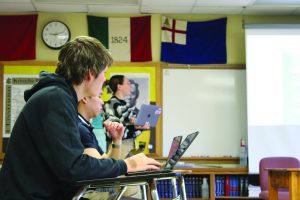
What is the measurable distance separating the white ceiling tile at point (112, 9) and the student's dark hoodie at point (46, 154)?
4255mm

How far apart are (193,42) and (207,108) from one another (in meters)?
0.91

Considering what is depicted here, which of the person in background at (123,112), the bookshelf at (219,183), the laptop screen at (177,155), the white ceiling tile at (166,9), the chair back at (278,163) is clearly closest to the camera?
the laptop screen at (177,155)

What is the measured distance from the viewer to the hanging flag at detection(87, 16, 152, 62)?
569 cm

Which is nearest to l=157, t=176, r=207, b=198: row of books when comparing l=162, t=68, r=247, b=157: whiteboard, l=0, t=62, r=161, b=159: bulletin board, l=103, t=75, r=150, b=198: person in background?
l=162, t=68, r=247, b=157: whiteboard

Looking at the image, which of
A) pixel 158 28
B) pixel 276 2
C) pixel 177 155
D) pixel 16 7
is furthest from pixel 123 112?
pixel 177 155

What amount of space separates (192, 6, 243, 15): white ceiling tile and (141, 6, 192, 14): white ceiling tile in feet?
0.39

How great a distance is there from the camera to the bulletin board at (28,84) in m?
5.50

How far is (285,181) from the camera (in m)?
3.90

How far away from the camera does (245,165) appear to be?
17.5 feet

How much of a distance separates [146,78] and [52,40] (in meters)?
1.35

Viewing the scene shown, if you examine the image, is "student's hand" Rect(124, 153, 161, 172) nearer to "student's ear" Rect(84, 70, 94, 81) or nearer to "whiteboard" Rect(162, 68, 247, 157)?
"student's ear" Rect(84, 70, 94, 81)

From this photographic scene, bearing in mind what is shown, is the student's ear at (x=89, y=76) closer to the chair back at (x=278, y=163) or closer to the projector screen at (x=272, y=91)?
the chair back at (x=278, y=163)

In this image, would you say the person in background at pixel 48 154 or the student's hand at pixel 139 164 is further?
the student's hand at pixel 139 164

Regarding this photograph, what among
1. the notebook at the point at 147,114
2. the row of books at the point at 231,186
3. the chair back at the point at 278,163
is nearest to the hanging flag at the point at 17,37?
the notebook at the point at 147,114
